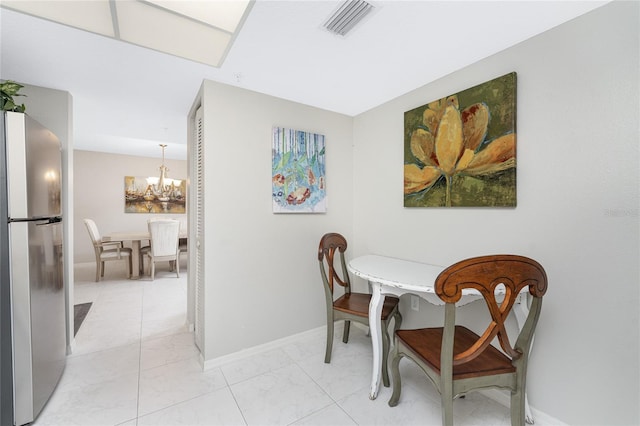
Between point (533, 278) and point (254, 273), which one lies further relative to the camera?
point (254, 273)

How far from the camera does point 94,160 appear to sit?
5.69 m

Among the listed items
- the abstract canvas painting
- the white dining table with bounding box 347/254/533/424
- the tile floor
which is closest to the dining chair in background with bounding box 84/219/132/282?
the abstract canvas painting

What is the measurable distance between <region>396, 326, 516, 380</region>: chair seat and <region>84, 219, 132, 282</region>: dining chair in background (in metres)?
4.95

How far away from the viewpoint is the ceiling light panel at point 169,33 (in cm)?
137

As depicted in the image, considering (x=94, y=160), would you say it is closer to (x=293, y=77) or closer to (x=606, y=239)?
(x=293, y=77)

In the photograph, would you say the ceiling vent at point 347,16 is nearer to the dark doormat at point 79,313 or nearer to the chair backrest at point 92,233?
the dark doormat at point 79,313

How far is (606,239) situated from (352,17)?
1.70m

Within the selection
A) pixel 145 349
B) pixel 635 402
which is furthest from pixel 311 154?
pixel 635 402

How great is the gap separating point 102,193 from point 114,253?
6.50 ft

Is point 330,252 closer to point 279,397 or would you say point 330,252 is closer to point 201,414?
point 279,397

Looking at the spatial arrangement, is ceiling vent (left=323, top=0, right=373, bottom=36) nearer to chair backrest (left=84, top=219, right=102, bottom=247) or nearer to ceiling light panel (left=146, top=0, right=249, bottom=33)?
ceiling light panel (left=146, top=0, right=249, bottom=33)

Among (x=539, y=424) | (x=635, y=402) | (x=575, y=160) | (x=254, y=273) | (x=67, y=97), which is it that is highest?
(x=67, y=97)

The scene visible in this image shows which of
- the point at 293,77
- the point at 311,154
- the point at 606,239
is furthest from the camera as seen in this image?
the point at 311,154

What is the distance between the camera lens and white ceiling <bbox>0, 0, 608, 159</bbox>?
1.36 meters
